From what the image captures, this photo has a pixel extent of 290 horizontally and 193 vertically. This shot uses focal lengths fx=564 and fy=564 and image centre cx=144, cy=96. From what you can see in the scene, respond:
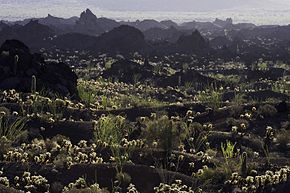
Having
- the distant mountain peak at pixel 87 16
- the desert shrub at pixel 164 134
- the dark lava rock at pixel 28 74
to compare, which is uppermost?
the desert shrub at pixel 164 134

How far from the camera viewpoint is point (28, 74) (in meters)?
33.2

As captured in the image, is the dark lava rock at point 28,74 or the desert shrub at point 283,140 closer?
the desert shrub at point 283,140

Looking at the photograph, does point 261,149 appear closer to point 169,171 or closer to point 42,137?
point 169,171

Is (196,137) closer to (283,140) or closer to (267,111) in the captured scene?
(283,140)

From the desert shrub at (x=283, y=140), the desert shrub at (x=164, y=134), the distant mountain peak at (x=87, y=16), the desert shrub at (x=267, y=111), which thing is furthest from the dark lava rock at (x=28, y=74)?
the distant mountain peak at (x=87, y=16)

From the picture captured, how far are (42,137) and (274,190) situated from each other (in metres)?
9.38

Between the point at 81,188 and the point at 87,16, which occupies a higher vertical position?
the point at 81,188

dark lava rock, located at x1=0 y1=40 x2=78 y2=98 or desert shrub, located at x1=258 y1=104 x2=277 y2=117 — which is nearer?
desert shrub, located at x1=258 y1=104 x2=277 y2=117

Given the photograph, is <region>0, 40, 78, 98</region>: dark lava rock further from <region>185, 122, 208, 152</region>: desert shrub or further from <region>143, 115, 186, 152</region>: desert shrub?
<region>143, 115, 186, 152</region>: desert shrub

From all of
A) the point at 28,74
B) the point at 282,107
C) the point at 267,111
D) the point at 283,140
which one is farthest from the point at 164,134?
the point at 28,74

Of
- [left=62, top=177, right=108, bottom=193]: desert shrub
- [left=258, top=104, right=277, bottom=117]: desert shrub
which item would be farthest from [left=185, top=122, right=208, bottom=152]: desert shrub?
[left=62, top=177, right=108, bottom=193]: desert shrub

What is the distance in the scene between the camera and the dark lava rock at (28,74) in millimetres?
32250

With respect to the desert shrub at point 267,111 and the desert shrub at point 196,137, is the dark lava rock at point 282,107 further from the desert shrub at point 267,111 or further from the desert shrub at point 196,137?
the desert shrub at point 196,137

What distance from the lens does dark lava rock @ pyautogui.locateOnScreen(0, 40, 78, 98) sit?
1270 inches
